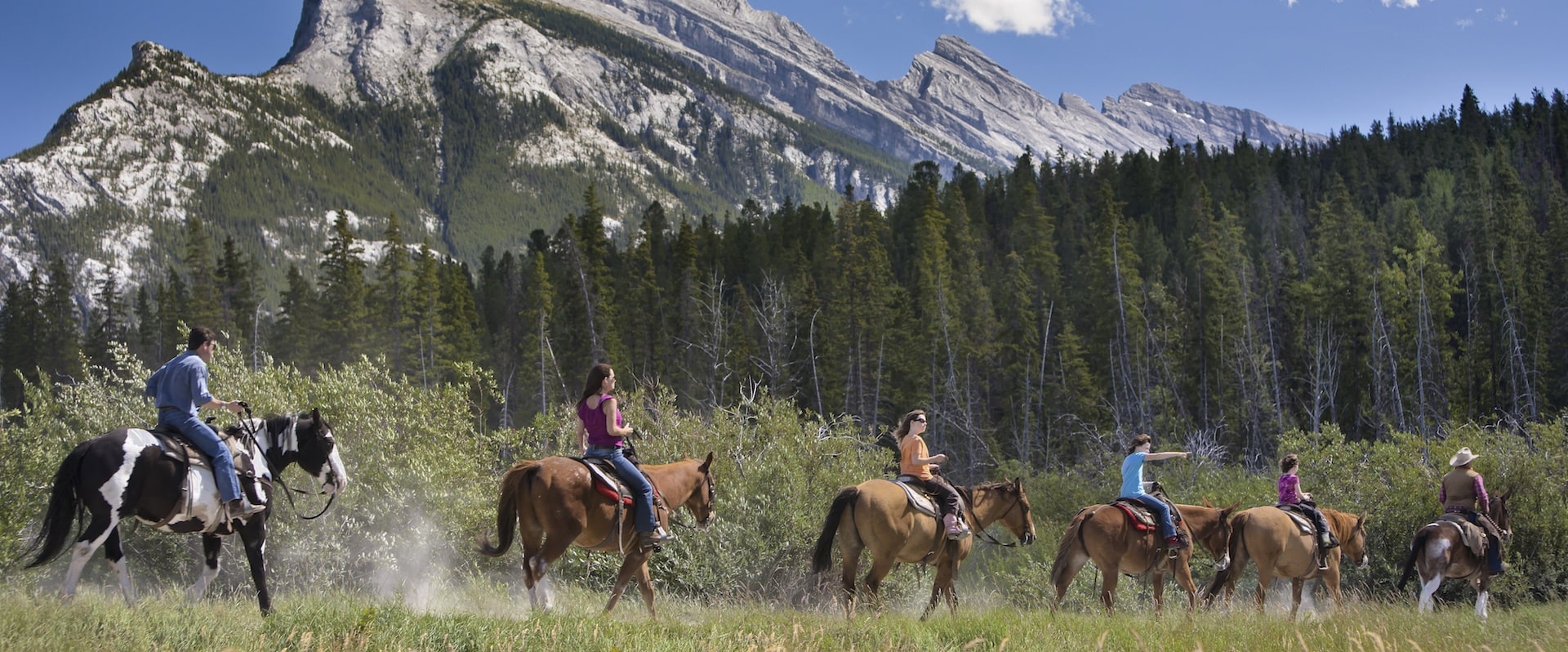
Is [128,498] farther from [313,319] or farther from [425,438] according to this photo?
[313,319]

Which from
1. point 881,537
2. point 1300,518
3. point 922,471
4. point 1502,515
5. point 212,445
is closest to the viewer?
point 212,445

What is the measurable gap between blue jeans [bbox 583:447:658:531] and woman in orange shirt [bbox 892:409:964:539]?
3.09 meters

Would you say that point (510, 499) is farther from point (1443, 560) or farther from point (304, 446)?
point (1443, 560)

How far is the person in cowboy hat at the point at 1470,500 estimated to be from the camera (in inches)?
535

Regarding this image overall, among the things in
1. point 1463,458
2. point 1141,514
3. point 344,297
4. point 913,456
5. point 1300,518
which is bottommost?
point 1300,518

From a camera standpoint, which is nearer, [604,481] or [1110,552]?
[604,481]

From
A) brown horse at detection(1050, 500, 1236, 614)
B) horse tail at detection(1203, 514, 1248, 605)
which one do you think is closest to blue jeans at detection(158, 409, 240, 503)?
brown horse at detection(1050, 500, 1236, 614)

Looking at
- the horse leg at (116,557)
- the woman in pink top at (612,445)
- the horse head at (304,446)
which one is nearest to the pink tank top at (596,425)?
the woman in pink top at (612,445)

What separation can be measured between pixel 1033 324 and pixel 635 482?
51.0 metres

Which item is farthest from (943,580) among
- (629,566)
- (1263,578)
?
(1263,578)

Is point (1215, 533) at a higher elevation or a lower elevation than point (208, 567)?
higher

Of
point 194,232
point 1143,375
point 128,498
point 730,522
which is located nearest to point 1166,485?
point 730,522

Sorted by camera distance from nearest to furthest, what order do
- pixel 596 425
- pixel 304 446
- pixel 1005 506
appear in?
1. pixel 596 425
2. pixel 304 446
3. pixel 1005 506

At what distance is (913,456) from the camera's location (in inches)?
452
